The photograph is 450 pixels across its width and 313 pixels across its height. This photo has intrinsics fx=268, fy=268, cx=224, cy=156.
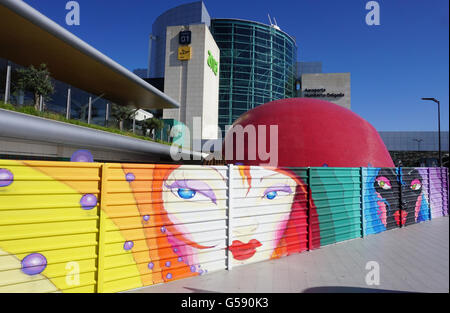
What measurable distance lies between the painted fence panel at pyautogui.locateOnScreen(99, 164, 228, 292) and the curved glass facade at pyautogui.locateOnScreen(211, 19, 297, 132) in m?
49.3

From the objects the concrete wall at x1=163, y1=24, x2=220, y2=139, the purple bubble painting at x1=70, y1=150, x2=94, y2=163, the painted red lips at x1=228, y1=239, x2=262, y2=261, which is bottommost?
the painted red lips at x1=228, y1=239, x2=262, y2=261

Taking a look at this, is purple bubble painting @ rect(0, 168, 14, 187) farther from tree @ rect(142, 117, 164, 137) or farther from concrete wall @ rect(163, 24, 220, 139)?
concrete wall @ rect(163, 24, 220, 139)

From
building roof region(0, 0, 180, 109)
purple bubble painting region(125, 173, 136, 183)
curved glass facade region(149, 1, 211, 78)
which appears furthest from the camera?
curved glass facade region(149, 1, 211, 78)

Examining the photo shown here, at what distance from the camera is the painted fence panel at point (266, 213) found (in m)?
5.45

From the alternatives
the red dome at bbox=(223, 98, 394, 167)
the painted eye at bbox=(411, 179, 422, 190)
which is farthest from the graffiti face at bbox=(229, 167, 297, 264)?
the painted eye at bbox=(411, 179, 422, 190)

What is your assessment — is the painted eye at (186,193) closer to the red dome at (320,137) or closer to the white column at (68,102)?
the red dome at (320,137)

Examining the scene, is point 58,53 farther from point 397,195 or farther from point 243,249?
point 397,195

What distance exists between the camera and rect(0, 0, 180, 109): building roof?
10.9 metres

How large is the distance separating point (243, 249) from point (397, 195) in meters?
6.44

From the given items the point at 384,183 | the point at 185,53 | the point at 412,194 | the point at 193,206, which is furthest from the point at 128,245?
the point at 185,53

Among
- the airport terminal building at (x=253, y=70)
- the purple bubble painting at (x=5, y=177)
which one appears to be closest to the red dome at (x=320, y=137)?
the purple bubble painting at (x=5, y=177)

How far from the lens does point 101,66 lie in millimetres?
16422

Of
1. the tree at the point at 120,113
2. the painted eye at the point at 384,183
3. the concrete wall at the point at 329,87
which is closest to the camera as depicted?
the painted eye at the point at 384,183

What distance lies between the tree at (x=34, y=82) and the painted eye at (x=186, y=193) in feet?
37.3
